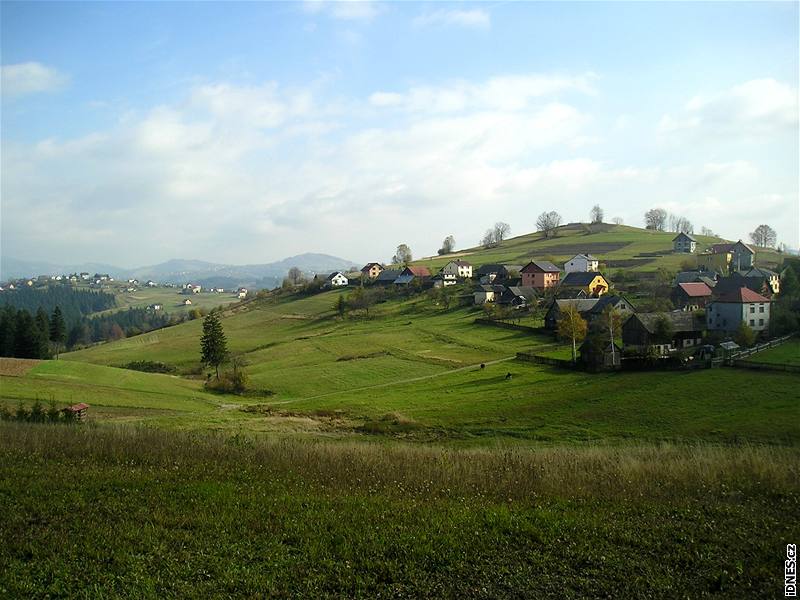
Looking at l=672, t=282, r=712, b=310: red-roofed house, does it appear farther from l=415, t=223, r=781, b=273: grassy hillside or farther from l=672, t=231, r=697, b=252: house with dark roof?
l=672, t=231, r=697, b=252: house with dark roof

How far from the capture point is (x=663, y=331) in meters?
51.4

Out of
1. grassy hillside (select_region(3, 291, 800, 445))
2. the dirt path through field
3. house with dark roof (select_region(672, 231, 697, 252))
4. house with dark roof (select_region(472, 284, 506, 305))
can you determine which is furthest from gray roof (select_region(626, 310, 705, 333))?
house with dark roof (select_region(672, 231, 697, 252))

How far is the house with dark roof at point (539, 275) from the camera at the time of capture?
98.4 meters

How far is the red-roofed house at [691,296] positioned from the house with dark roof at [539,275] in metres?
28.3

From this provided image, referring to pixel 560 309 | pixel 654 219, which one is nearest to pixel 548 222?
pixel 654 219

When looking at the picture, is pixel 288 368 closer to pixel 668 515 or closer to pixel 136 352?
pixel 136 352

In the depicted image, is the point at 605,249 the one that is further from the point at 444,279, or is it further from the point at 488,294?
the point at 488,294

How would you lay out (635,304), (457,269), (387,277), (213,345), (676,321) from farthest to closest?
(387,277)
(457,269)
(635,304)
(213,345)
(676,321)

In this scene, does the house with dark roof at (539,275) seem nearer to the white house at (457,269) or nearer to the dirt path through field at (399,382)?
the white house at (457,269)

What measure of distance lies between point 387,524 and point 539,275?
92746 millimetres

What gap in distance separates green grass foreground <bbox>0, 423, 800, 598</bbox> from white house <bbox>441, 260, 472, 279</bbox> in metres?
105

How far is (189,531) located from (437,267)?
418 ft

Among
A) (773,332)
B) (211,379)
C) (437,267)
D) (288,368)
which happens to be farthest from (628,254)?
(211,379)

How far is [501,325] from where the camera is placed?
72.7 m
